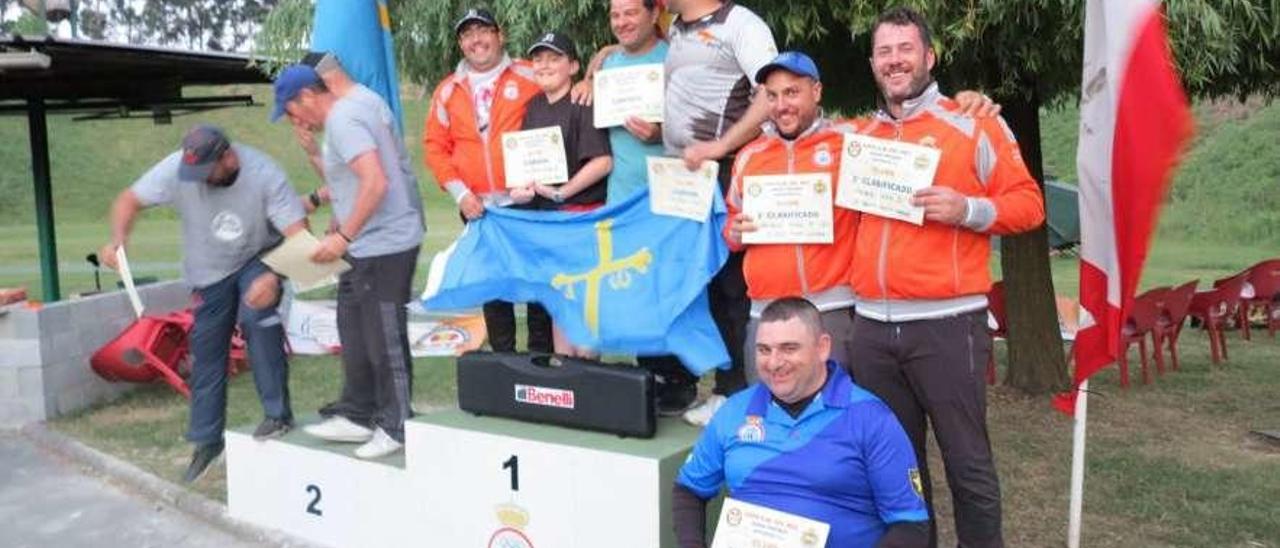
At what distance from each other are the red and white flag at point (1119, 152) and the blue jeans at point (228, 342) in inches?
139

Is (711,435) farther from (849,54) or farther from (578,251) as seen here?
(849,54)

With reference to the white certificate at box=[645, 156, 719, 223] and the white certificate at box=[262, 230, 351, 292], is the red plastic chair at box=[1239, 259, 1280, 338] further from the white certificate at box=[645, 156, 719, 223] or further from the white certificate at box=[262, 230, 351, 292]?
the white certificate at box=[262, 230, 351, 292]

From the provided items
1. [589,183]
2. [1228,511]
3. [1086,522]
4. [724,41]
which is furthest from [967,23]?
[1228,511]

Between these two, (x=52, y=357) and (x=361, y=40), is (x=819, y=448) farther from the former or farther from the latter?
(x=52, y=357)

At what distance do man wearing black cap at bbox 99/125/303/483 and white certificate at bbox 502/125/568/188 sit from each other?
4.34ft

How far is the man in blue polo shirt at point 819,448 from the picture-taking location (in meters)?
2.67

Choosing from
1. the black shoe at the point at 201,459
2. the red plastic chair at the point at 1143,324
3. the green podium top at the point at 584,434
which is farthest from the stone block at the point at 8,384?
the red plastic chair at the point at 1143,324

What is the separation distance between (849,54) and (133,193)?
399 centimetres

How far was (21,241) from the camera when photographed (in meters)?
29.0

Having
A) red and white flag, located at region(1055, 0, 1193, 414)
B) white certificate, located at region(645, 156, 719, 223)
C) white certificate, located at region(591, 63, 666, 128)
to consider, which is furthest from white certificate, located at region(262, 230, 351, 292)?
red and white flag, located at region(1055, 0, 1193, 414)

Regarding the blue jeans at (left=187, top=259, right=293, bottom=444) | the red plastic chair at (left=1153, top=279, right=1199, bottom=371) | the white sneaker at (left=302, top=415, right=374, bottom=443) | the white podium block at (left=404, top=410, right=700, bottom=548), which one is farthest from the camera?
the red plastic chair at (left=1153, top=279, right=1199, bottom=371)

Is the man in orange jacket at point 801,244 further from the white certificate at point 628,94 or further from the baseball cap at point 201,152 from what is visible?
the baseball cap at point 201,152

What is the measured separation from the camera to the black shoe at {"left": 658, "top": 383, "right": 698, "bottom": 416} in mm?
4305

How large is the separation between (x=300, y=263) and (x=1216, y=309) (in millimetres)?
8275
